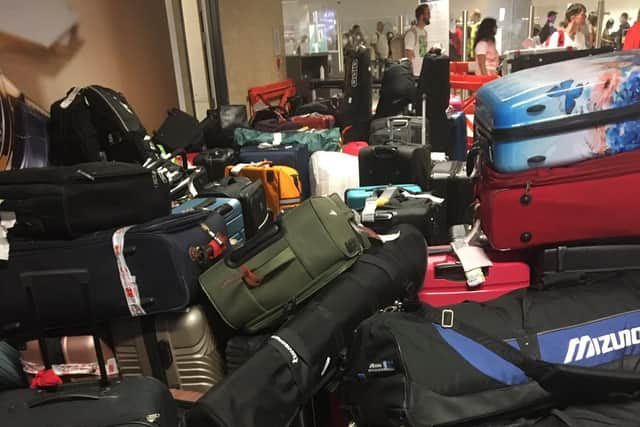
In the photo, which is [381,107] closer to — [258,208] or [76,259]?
[258,208]

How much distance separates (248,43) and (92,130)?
317 cm

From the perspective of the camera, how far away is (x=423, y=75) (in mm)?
3725

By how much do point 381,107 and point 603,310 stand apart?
3059 mm

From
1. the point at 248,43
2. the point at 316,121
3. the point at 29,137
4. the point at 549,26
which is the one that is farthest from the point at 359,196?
the point at 549,26

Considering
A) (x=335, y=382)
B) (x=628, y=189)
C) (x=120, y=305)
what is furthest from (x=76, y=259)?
(x=628, y=189)

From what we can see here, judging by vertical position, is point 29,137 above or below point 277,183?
above

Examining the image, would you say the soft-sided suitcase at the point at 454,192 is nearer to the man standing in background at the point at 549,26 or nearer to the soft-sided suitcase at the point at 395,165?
the soft-sided suitcase at the point at 395,165

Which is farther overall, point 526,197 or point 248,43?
point 248,43

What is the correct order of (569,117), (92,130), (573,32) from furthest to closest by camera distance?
(573,32)
(92,130)
(569,117)

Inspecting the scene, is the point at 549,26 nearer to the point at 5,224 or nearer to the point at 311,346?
the point at 311,346

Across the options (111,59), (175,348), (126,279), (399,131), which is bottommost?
(175,348)

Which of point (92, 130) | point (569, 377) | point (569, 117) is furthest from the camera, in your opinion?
point (92, 130)

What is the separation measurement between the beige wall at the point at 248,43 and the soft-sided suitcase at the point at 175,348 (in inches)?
167

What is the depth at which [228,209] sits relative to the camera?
2.09 m
